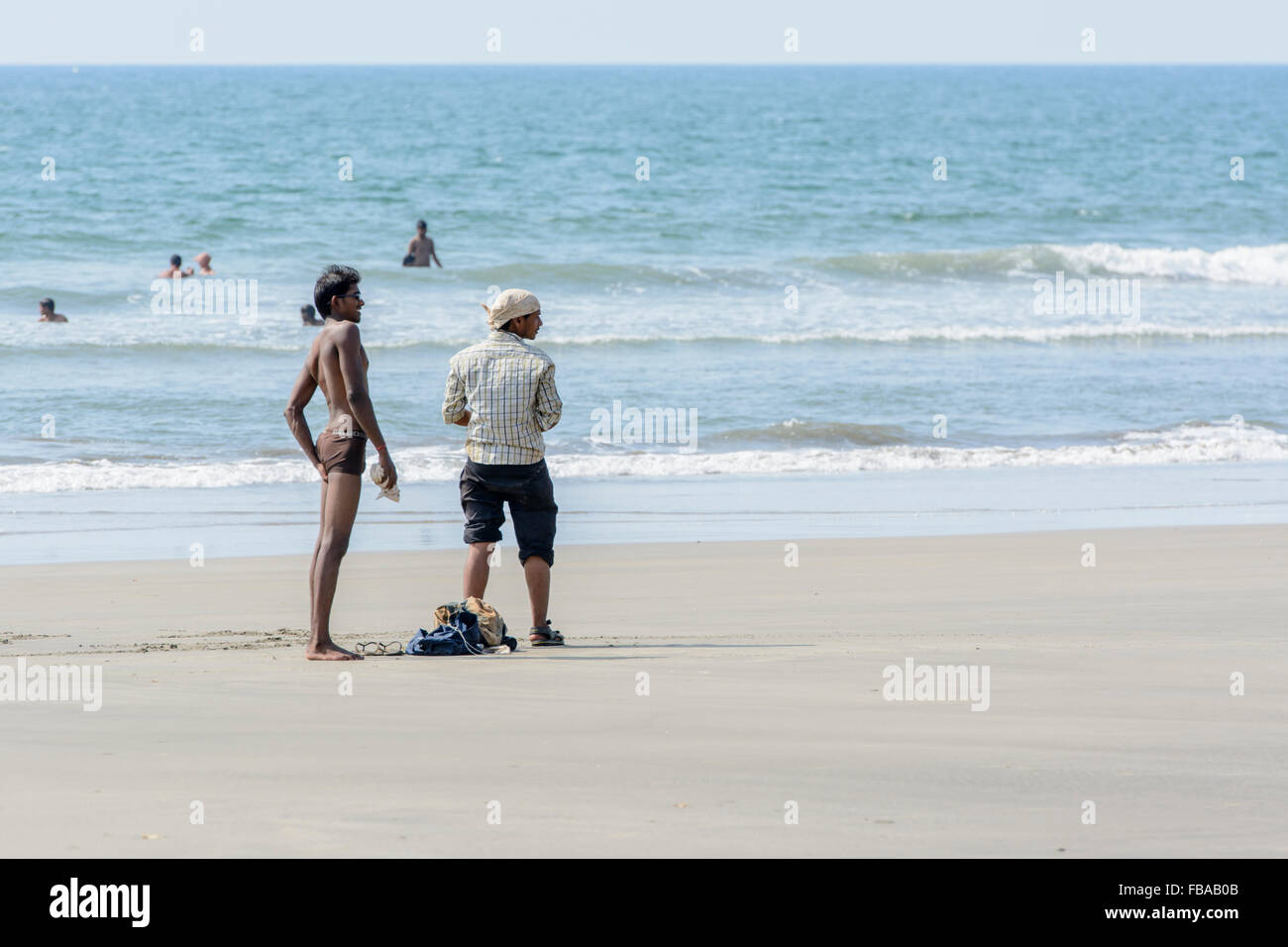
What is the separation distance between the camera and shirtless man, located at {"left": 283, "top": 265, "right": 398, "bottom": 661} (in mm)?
5809

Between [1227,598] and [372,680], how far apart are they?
431 cm

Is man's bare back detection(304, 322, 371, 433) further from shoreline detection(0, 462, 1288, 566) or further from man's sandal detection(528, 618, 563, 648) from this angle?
shoreline detection(0, 462, 1288, 566)

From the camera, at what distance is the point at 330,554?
5.94m

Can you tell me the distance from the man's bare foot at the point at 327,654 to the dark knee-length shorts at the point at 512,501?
2.21 feet

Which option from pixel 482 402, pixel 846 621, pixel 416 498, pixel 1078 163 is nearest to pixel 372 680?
pixel 482 402

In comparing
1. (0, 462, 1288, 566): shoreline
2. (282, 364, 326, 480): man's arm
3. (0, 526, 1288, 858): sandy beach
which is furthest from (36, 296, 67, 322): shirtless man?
(282, 364, 326, 480): man's arm

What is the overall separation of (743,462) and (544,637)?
682cm

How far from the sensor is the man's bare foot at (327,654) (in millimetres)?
5930

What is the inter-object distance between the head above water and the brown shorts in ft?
2.41

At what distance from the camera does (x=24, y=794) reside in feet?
12.9

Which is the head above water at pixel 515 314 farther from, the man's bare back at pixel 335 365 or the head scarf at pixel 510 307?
the man's bare back at pixel 335 365

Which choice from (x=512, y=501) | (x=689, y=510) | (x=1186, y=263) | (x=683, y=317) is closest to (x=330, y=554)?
(x=512, y=501)

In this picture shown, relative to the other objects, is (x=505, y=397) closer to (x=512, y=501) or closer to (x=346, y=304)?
(x=512, y=501)
